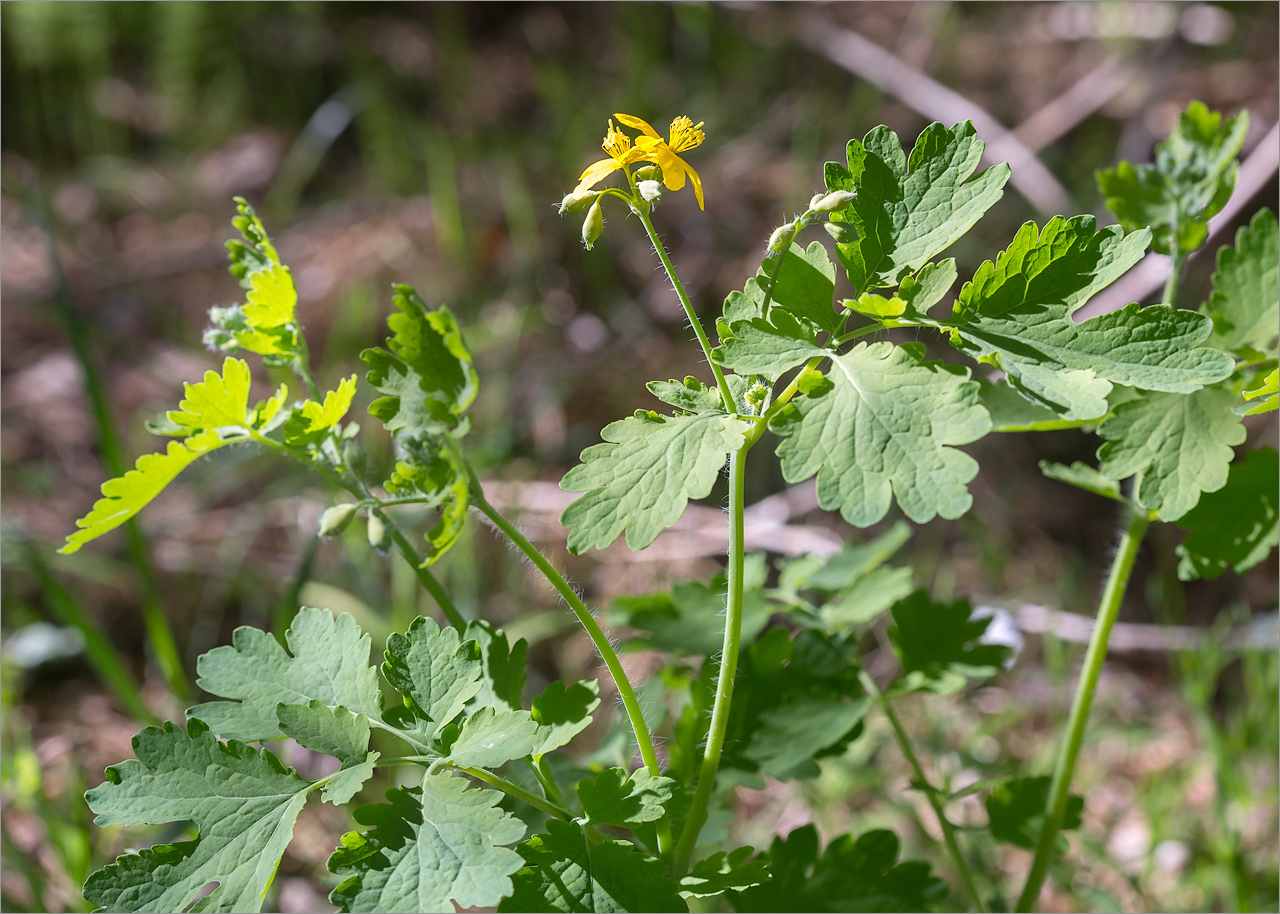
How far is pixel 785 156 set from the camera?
464cm

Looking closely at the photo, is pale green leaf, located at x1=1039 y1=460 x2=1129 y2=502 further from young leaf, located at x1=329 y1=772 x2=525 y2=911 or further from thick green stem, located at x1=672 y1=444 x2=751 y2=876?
young leaf, located at x1=329 y1=772 x2=525 y2=911

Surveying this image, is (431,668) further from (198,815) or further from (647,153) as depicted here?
(647,153)

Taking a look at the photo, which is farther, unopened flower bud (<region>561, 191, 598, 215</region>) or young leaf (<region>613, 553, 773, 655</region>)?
young leaf (<region>613, 553, 773, 655</region>)

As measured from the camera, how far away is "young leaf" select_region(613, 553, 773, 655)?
147cm

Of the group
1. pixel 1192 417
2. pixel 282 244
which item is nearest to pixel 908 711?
pixel 1192 417

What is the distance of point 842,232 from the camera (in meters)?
1.01

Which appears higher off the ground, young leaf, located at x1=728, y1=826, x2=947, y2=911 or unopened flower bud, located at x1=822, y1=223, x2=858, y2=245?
unopened flower bud, located at x1=822, y1=223, x2=858, y2=245

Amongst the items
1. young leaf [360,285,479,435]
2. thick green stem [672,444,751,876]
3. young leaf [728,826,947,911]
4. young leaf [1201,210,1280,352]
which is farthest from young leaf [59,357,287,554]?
young leaf [1201,210,1280,352]

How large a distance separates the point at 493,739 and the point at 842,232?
0.64 metres

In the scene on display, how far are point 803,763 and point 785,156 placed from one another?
12.5 ft

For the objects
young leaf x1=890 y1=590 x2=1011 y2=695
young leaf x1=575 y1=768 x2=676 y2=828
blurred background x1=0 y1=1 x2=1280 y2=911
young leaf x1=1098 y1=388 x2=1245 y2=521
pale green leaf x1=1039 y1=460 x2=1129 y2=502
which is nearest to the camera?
young leaf x1=575 y1=768 x2=676 y2=828

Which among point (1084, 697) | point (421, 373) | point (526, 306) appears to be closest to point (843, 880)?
point (1084, 697)

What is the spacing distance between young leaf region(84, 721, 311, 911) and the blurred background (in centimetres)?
91

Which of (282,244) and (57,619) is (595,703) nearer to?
(57,619)
